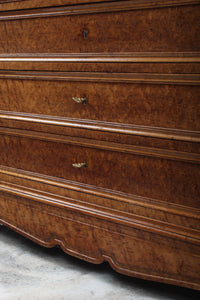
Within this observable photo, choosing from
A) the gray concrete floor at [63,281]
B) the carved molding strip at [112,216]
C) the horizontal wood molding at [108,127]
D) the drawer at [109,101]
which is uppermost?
the drawer at [109,101]

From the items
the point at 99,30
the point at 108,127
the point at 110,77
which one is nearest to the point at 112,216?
the point at 108,127

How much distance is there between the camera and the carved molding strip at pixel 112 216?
949mm

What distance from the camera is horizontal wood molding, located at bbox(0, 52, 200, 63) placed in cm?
86

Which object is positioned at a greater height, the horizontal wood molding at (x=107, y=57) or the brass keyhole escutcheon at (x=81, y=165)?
the horizontal wood molding at (x=107, y=57)

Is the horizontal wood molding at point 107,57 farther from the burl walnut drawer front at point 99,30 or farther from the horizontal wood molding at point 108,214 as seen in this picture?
the horizontal wood molding at point 108,214

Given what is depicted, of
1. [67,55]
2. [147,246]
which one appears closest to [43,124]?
[67,55]

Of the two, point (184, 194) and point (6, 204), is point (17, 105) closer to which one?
point (6, 204)

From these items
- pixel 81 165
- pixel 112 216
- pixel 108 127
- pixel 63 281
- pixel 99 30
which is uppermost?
pixel 99 30

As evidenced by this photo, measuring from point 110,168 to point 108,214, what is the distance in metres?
0.13

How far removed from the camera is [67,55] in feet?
3.37

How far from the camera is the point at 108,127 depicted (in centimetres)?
100

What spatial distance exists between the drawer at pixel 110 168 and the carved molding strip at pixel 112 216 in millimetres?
67

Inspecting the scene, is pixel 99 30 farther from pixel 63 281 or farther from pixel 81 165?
pixel 63 281

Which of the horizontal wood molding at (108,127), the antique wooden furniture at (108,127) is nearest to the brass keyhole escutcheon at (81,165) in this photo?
the antique wooden furniture at (108,127)
